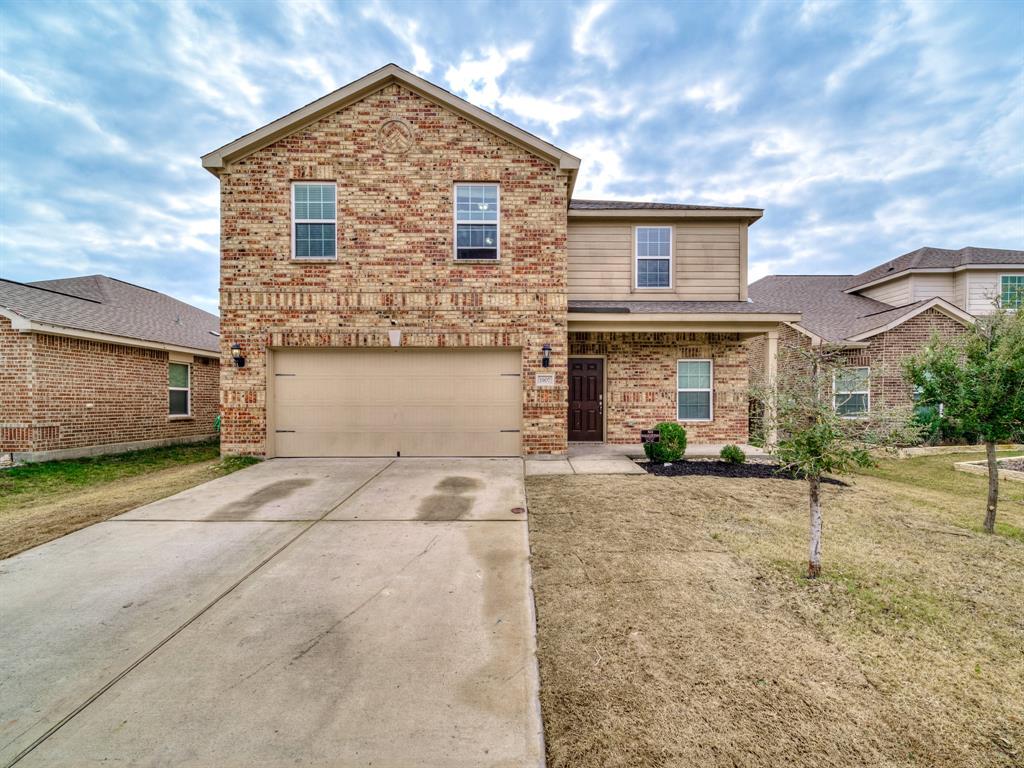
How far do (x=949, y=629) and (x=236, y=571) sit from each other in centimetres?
569

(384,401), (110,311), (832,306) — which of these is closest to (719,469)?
(384,401)

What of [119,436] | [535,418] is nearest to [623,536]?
[535,418]

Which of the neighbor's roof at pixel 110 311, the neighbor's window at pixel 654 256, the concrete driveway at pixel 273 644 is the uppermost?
the neighbor's window at pixel 654 256

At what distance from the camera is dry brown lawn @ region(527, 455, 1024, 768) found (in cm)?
194

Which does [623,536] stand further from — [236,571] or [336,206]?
[336,206]

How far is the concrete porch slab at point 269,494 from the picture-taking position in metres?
5.14

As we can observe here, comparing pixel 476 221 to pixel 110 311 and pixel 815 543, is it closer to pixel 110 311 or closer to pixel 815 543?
pixel 815 543

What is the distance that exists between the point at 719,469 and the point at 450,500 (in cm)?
520

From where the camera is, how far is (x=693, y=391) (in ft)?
32.9

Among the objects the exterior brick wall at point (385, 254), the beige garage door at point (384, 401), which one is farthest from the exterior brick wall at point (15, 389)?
the beige garage door at point (384, 401)

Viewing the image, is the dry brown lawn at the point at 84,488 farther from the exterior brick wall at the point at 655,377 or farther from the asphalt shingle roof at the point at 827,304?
the asphalt shingle roof at the point at 827,304

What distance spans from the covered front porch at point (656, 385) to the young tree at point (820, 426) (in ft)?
19.6

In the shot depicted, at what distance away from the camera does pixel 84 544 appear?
425cm

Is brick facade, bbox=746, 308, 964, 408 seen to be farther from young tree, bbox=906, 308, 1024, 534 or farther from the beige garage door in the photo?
the beige garage door
